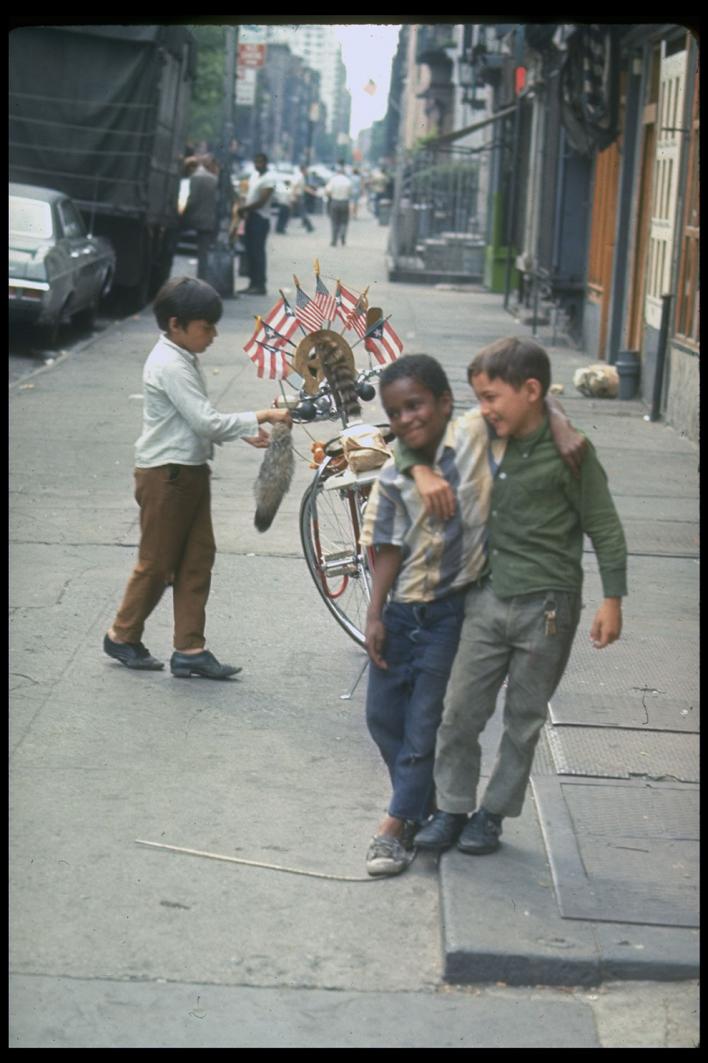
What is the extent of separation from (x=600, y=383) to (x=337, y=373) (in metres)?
9.07

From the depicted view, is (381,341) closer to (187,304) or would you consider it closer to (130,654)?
(187,304)

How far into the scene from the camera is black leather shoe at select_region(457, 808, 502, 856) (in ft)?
15.9

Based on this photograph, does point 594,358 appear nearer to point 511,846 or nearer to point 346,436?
point 346,436

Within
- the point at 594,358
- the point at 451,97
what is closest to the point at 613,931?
the point at 594,358

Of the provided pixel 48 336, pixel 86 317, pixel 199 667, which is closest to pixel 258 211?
pixel 86 317

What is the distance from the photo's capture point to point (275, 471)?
6270 mm

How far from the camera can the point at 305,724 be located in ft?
20.2

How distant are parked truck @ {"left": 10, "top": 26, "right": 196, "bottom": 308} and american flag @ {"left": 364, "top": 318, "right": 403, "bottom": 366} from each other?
13.9 meters

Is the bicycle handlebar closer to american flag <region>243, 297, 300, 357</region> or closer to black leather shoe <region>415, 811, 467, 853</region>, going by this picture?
american flag <region>243, 297, 300, 357</region>

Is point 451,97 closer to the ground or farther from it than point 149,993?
farther from it

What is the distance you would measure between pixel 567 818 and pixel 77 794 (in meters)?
1.57

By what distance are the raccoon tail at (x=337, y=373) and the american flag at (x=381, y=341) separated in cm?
14

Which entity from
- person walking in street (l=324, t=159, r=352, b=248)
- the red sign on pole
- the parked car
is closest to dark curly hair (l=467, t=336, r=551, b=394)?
the parked car

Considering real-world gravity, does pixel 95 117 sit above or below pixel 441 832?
above
